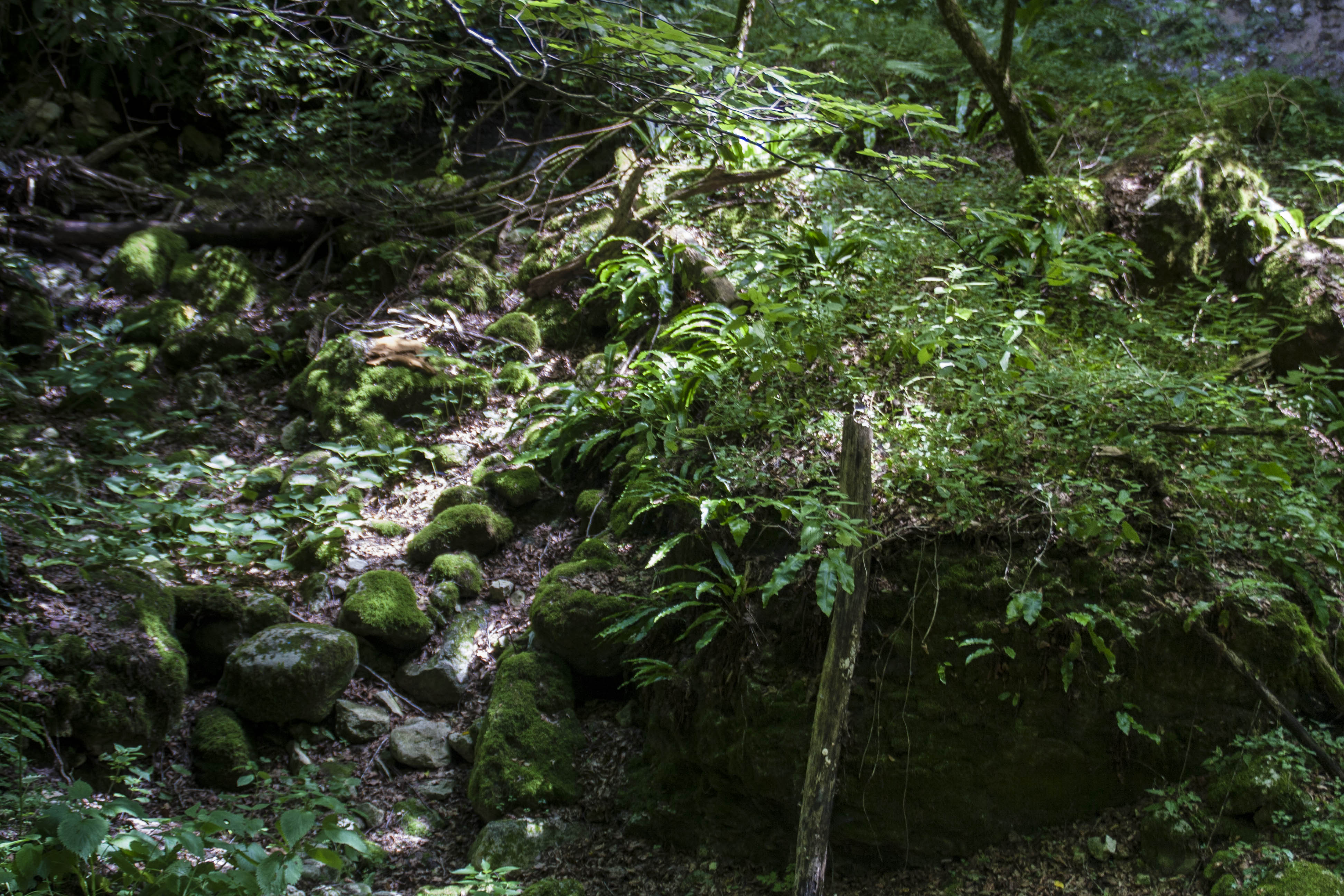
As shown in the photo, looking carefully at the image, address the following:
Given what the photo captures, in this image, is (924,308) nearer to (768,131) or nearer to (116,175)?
(768,131)

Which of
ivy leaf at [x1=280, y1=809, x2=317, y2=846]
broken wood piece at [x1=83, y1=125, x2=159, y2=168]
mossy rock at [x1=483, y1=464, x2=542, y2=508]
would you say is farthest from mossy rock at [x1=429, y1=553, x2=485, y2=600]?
broken wood piece at [x1=83, y1=125, x2=159, y2=168]

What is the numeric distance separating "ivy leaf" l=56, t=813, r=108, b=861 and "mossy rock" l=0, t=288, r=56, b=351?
224 inches

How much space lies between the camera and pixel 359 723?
4156 mm

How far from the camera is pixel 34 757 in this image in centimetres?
305

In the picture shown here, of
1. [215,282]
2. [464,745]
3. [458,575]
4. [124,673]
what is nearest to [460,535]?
[458,575]

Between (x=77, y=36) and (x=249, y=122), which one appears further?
(x=249, y=122)

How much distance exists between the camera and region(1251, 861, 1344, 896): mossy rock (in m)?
2.63

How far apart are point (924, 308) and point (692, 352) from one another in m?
1.57

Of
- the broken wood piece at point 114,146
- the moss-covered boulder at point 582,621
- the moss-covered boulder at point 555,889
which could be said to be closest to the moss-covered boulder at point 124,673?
the moss-covered boulder at point 582,621

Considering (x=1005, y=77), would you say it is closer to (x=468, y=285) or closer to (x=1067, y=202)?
(x=1067, y=202)

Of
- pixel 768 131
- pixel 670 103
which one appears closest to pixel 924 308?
pixel 768 131

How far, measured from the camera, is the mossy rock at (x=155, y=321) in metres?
6.65

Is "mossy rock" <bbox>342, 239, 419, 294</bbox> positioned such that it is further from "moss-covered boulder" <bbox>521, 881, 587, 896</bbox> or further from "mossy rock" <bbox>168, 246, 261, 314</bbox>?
"moss-covered boulder" <bbox>521, 881, 587, 896</bbox>

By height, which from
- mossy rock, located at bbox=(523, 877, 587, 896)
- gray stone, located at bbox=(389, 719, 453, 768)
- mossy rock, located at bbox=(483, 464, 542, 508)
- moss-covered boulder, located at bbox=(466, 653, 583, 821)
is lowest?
gray stone, located at bbox=(389, 719, 453, 768)
